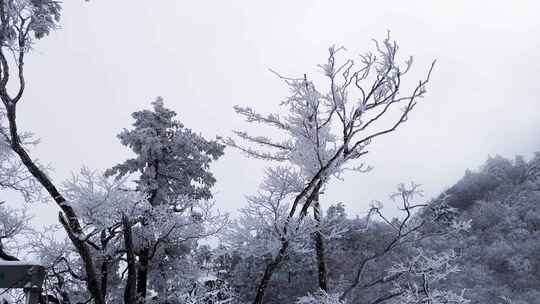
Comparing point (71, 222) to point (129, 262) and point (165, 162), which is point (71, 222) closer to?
point (129, 262)

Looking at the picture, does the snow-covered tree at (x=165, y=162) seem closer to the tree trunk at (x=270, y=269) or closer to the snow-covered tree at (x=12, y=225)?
the snow-covered tree at (x=12, y=225)

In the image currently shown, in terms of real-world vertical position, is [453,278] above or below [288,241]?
above

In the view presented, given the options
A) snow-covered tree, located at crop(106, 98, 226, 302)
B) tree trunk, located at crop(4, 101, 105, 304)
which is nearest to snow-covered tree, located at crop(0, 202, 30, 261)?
tree trunk, located at crop(4, 101, 105, 304)

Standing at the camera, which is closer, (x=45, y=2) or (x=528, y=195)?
(x=45, y=2)

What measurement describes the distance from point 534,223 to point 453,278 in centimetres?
1605

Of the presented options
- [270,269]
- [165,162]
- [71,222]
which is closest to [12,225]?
[71,222]

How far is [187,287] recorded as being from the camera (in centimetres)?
1235

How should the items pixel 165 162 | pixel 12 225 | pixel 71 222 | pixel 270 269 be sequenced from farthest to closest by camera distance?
pixel 165 162, pixel 12 225, pixel 270 269, pixel 71 222

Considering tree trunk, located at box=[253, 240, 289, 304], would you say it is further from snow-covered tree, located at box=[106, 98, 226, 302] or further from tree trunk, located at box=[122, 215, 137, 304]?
snow-covered tree, located at box=[106, 98, 226, 302]

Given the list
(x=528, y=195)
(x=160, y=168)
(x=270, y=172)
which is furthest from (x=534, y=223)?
(x=270, y=172)

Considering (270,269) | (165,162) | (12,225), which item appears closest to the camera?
(270,269)

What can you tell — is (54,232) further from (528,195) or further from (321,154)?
(528,195)

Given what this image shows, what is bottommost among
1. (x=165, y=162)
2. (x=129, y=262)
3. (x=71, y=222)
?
(x=129, y=262)

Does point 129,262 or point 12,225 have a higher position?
point 12,225
